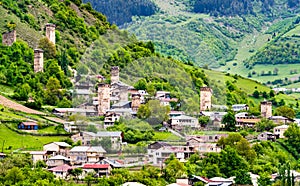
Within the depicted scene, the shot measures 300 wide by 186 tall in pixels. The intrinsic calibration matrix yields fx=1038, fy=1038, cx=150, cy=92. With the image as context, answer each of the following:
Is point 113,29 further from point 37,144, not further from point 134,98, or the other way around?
point 37,144

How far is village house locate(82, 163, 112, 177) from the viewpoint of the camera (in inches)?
2482

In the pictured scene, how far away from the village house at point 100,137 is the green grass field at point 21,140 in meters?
1.49

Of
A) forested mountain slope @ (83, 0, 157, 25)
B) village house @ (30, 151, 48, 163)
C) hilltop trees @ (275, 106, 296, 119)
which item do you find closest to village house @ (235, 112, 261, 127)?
hilltop trees @ (275, 106, 296, 119)

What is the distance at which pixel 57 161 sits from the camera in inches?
2542

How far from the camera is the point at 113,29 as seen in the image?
340 feet

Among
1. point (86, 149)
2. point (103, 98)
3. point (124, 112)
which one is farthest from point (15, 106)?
point (86, 149)

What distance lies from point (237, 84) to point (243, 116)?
894 inches

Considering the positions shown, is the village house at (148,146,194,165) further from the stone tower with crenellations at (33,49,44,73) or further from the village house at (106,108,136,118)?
the stone tower with crenellations at (33,49,44,73)

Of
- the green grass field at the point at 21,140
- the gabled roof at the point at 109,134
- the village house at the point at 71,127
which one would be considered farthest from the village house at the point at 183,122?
the green grass field at the point at 21,140

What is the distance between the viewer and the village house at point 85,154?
6594cm

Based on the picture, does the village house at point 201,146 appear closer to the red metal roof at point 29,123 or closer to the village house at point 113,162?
the village house at point 113,162

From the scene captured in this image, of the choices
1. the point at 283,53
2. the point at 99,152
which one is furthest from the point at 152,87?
the point at 283,53

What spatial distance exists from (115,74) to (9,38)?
9.96 m

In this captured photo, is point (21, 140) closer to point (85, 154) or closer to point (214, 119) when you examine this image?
point (85, 154)
